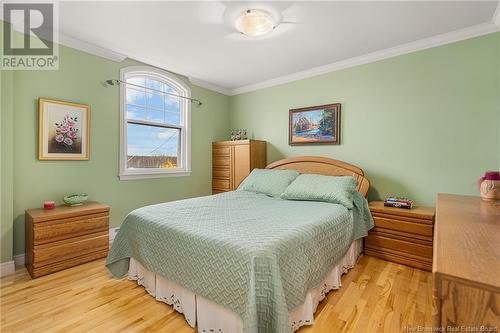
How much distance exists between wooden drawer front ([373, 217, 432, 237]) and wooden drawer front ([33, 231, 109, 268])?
313cm

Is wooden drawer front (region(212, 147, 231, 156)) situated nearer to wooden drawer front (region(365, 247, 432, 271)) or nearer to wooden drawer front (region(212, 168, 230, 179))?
wooden drawer front (region(212, 168, 230, 179))

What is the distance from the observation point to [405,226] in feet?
8.06

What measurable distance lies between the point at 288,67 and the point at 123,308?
3450 mm

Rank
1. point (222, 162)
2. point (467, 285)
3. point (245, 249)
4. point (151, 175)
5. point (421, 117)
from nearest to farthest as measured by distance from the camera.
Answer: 1. point (467, 285)
2. point (245, 249)
3. point (421, 117)
4. point (151, 175)
5. point (222, 162)

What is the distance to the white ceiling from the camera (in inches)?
81.7

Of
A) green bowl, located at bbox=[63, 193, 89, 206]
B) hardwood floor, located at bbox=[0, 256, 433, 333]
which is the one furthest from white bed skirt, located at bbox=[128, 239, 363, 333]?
green bowl, located at bbox=[63, 193, 89, 206]

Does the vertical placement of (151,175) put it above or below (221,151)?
below

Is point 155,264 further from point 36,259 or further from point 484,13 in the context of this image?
point 484,13

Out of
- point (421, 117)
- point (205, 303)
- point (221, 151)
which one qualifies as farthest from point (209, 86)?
point (205, 303)

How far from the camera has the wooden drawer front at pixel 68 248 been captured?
2.19 m

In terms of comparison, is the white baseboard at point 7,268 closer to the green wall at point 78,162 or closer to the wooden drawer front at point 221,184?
the green wall at point 78,162

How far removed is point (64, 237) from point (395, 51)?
14.1ft

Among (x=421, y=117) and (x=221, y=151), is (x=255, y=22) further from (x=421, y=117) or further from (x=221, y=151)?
(x=221, y=151)

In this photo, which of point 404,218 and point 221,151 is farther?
point 221,151
